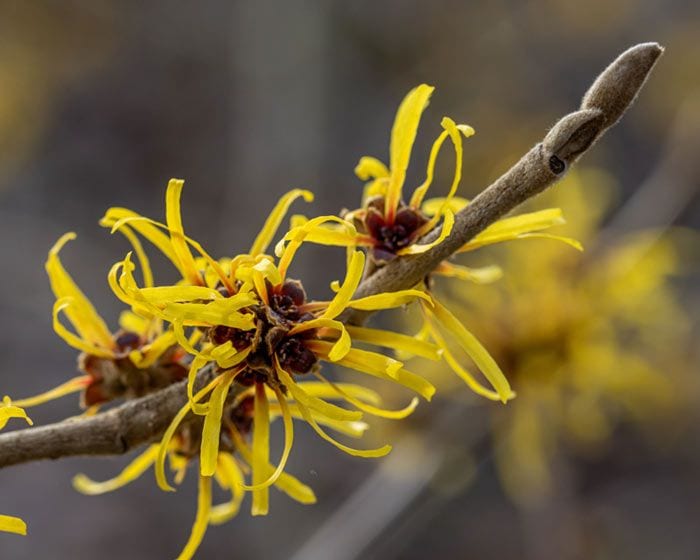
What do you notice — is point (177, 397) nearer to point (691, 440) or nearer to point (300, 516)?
point (300, 516)

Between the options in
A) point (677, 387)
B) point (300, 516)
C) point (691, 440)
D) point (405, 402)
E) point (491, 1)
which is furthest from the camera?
point (491, 1)

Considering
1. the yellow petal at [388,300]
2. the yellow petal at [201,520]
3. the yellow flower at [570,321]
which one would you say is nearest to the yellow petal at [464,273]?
the yellow petal at [388,300]

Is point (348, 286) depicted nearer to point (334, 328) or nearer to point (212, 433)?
point (334, 328)

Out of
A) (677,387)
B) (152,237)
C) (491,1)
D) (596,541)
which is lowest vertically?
(596,541)

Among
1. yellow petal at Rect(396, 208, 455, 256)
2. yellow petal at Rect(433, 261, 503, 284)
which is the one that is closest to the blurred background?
yellow petal at Rect(433, 261, 503, 284)

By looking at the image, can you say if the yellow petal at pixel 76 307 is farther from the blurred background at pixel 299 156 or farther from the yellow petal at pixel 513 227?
the blurred background at pixel 299 156

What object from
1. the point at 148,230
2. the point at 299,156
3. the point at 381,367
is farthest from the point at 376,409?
the point at 299,156

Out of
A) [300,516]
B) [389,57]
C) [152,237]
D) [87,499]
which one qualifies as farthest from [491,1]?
[152,237]
